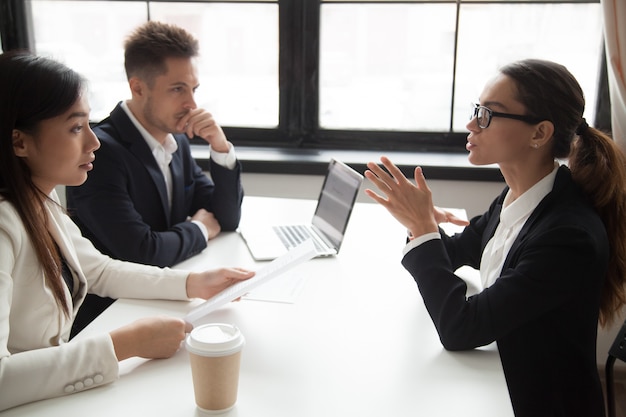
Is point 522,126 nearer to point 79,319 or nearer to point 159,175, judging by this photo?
point 159,175

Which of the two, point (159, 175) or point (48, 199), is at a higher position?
point (48, 199)

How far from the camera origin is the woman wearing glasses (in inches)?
48.1

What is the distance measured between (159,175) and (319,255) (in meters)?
0.57

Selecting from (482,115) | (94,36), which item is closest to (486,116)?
(482,115)

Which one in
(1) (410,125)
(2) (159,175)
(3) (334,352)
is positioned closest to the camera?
(3) (334,352)

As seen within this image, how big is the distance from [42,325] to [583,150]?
1.21 metres

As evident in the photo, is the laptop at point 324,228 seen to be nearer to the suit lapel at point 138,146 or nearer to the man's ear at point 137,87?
the suit lapel at point 138,146

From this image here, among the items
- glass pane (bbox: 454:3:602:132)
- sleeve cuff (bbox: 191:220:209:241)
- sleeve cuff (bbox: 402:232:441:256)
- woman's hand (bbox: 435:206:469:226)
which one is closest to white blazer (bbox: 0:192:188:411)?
sleeve cuff (bbox: 191:220:209:241)

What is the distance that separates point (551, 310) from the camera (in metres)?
1.28

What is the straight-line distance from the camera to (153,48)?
79.9 inches

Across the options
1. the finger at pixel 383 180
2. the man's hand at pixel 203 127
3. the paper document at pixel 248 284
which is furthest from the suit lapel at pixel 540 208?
the man's hand at pixel 203 127

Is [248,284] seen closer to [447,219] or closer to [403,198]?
[403,198]

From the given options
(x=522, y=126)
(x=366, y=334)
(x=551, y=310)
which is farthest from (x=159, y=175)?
(x=551, y=310)

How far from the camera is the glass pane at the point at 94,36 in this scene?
300cm
